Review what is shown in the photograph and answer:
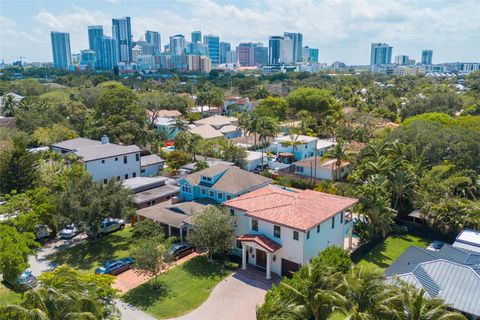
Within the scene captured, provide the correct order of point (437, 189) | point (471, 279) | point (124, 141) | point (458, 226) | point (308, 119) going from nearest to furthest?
point (471, 279)
point (458, 226)
point (437, 189)
point (124, 141)
point (308, 119)

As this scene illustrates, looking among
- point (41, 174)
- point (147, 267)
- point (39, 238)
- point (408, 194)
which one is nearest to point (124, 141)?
point (41, 174)

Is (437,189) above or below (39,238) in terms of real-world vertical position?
above

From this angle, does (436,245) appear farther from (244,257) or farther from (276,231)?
(244,257)

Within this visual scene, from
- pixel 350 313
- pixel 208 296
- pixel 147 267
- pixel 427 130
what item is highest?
pixel 427 130

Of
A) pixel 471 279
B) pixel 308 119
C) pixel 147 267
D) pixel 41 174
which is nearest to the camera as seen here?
pixel 471 279

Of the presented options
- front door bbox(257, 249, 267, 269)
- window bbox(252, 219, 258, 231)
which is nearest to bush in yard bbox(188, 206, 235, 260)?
window bbox(252, 219, 258, 231)

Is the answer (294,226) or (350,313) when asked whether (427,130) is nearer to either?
(294,226)

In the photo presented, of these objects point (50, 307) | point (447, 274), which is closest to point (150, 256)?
point (50, 307)

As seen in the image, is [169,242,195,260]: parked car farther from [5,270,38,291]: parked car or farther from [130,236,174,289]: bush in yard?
[5,270,38,291]: parked car
